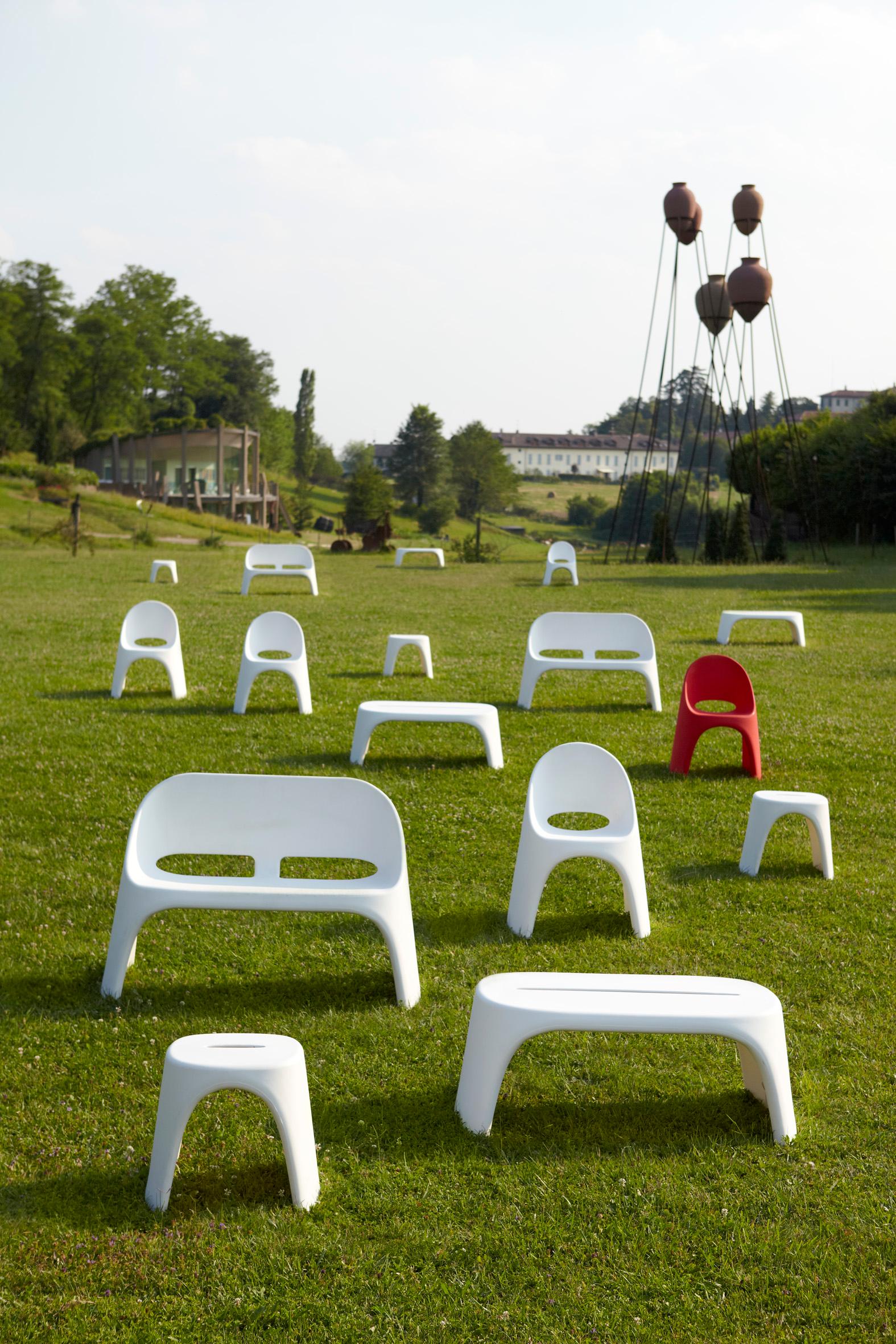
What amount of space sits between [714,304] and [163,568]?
1693 cm

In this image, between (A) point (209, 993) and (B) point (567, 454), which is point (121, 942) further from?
(B) point (567, 454)

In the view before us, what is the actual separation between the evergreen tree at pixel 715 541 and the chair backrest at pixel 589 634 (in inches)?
812

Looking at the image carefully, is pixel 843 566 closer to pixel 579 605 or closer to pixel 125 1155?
pixel 579 605

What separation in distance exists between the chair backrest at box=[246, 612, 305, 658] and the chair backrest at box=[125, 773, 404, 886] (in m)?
5.41

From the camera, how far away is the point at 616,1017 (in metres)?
3.45

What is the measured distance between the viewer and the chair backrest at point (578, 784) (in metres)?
5.42

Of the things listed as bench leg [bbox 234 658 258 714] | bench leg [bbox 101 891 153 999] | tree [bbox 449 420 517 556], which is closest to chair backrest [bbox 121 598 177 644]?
bench leg [bbox 234 658 258 714]

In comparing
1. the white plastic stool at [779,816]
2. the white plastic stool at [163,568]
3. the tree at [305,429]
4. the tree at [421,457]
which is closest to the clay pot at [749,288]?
the white plastic stool at [163,568]

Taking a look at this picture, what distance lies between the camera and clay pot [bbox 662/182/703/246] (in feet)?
99.5

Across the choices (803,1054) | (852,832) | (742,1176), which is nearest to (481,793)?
(852,832)

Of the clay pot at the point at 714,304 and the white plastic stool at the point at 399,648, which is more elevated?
the clay pot at the point at 714,304

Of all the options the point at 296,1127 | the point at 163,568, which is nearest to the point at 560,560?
the point at 163,568

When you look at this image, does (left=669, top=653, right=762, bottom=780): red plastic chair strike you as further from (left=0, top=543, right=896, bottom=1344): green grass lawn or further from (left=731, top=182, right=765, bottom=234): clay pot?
(left=731, top=182, right=765, bottom=234): clay pot

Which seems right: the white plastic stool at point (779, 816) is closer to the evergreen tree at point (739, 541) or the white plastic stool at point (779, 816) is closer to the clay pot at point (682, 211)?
the evergreen tree at point (739, 541)
